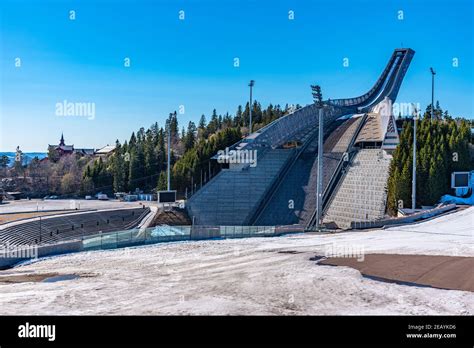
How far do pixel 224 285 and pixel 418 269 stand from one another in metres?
6.42

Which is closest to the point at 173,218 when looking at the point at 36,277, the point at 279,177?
the point at 279,177

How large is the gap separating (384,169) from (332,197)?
238 inches

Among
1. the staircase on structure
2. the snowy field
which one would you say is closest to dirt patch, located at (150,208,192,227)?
the staircase on structure

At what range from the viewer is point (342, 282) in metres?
12.4

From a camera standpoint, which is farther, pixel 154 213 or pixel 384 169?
pixel 154 213

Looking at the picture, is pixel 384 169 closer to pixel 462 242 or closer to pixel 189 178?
pixel 462 242

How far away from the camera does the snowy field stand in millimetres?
9961

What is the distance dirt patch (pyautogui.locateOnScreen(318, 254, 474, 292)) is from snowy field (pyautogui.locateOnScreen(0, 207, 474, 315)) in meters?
0.65

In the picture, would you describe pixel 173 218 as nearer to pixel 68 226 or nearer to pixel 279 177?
pixel 68 226

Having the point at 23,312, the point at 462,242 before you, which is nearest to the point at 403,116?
the point at 462,242

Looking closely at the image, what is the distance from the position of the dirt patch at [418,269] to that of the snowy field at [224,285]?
65cm

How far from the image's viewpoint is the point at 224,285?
1223cm

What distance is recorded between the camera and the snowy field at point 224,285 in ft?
32.7

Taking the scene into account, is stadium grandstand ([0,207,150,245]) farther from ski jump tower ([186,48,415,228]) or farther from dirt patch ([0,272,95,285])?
dirt patch ([0,272,95,285])
